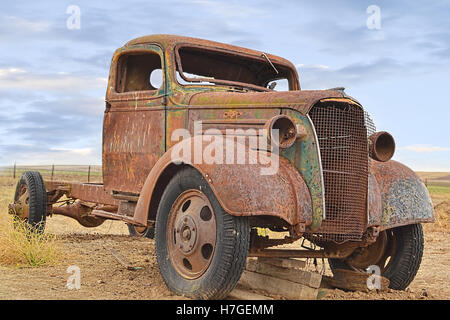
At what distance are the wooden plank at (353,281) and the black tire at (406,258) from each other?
13.2 inches

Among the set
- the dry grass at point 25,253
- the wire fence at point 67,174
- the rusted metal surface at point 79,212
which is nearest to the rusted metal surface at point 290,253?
the dry grass at point 25,253

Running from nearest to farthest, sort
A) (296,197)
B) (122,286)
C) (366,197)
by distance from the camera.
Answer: (296,197)
(366,197)
(122,286)

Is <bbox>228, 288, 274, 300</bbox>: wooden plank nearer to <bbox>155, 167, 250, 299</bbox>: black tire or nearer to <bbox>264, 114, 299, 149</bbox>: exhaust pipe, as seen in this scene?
<bbox>155, 167, 250, 299</bbox>: black tire

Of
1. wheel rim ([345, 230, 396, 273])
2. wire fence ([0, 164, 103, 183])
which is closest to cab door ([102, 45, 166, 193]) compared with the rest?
wheel rim ([345, 230, 396, 273])

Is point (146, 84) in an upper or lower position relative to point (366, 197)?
upper

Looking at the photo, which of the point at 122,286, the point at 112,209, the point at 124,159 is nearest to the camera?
the point at 122,286

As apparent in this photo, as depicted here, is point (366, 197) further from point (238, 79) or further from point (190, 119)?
point (238, 79)

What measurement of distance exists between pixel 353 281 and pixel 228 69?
106 inches

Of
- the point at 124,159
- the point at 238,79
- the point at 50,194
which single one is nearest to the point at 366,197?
the point at 238,79

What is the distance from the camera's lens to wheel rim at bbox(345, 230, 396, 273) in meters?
5.58

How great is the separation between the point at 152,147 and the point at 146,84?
105 centimetres

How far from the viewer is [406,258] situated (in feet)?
17.8

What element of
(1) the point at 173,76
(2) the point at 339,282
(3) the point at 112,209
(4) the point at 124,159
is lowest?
(2) the point at 339,282

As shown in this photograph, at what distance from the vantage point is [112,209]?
6902 millimetres
